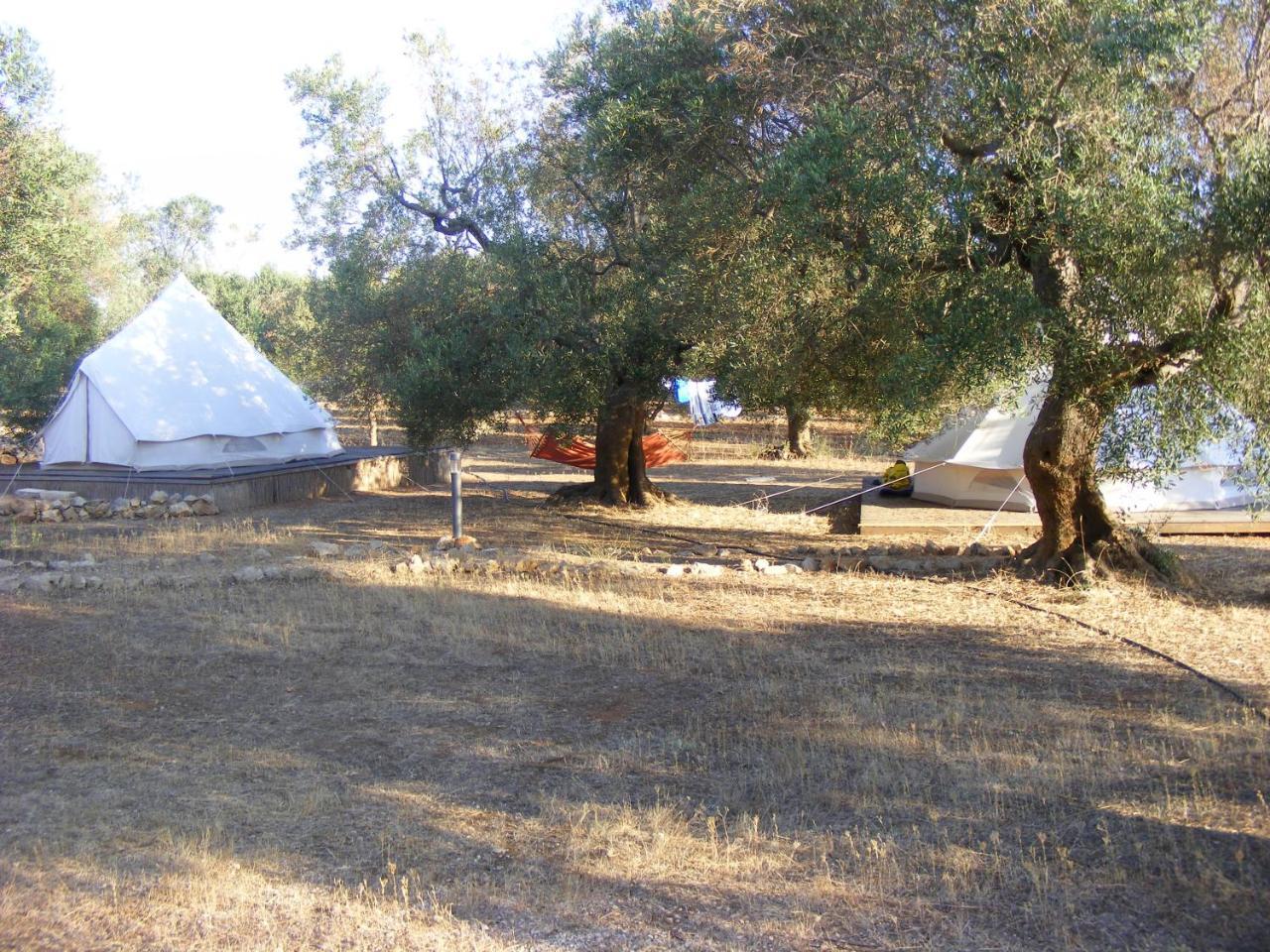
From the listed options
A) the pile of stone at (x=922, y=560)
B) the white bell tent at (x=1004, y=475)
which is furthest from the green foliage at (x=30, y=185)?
the white bell tent at (x=1004, y=475)

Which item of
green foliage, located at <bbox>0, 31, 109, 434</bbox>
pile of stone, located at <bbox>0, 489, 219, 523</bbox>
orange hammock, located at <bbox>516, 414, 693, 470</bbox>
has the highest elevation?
green foliage, located at <bbox>0, 31, 109, 434</bbox>

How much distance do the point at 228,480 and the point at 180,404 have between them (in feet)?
7.89

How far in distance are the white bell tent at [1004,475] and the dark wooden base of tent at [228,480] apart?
6653mm

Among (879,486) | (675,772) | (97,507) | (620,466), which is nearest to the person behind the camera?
(675,772)

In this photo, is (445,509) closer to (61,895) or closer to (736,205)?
(736,205)

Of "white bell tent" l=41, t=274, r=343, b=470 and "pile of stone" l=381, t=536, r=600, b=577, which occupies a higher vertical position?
"white bell tent" l=41, t=274, r=343, b=470

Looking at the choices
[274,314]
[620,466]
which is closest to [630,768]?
[620,466]

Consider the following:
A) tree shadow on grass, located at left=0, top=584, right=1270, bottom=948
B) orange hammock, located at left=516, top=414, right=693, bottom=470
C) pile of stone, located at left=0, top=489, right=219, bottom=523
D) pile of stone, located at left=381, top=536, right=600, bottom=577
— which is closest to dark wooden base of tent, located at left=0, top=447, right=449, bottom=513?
pile of stone, located at left=0, top=489, right=219, bottom=523

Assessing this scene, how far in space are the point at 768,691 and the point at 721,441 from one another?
22.0 m

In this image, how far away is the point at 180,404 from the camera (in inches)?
650

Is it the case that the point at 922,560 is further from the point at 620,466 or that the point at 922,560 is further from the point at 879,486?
the point at 620,466

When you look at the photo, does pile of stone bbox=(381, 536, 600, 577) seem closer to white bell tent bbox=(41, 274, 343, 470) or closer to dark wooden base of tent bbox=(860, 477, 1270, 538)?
dark wooden base of tent bbox=(860, 477, 1270, 538)

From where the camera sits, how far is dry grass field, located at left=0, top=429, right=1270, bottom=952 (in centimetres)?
341

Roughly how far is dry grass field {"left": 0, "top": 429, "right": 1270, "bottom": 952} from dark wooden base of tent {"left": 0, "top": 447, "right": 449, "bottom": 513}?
241 inches
